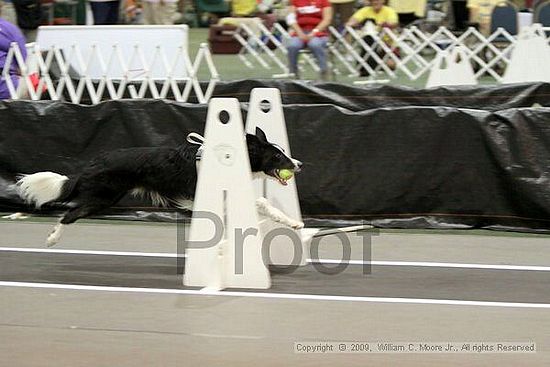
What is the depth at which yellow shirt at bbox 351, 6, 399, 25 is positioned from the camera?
1570cm

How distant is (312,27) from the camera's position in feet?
47.3

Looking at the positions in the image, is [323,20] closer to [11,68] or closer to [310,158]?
[11,68]

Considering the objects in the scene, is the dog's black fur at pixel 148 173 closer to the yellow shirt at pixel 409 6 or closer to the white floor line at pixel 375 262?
the white floor line at pixel 375 262

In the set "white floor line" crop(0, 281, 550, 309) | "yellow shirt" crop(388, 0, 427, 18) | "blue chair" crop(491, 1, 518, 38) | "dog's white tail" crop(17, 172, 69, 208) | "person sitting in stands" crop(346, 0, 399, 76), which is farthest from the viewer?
"yellow shirt" crop(388, 0, 427, 18)

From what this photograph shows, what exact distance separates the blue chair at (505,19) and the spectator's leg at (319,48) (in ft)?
11.1

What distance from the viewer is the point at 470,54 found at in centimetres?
1481

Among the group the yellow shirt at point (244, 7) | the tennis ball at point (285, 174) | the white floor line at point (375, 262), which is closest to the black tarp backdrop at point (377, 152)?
the white floor line at point (375, 262)

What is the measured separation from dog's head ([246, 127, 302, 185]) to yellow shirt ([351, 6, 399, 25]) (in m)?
9.51

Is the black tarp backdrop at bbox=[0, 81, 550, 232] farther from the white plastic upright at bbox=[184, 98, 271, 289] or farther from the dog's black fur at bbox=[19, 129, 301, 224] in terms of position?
the white plastic upright at bbox=[184, 98, 271, 289]

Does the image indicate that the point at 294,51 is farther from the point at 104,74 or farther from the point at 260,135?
the point at 260,135

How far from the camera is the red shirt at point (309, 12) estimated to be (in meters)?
14.2

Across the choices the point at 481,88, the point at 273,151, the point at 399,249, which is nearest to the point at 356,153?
the point at 399,249

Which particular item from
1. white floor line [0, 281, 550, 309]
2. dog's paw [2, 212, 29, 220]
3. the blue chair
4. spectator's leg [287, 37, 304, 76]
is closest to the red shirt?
spectator's leg [287, 37, 304, 76]

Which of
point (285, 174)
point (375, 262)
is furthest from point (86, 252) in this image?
point (375, 262)
